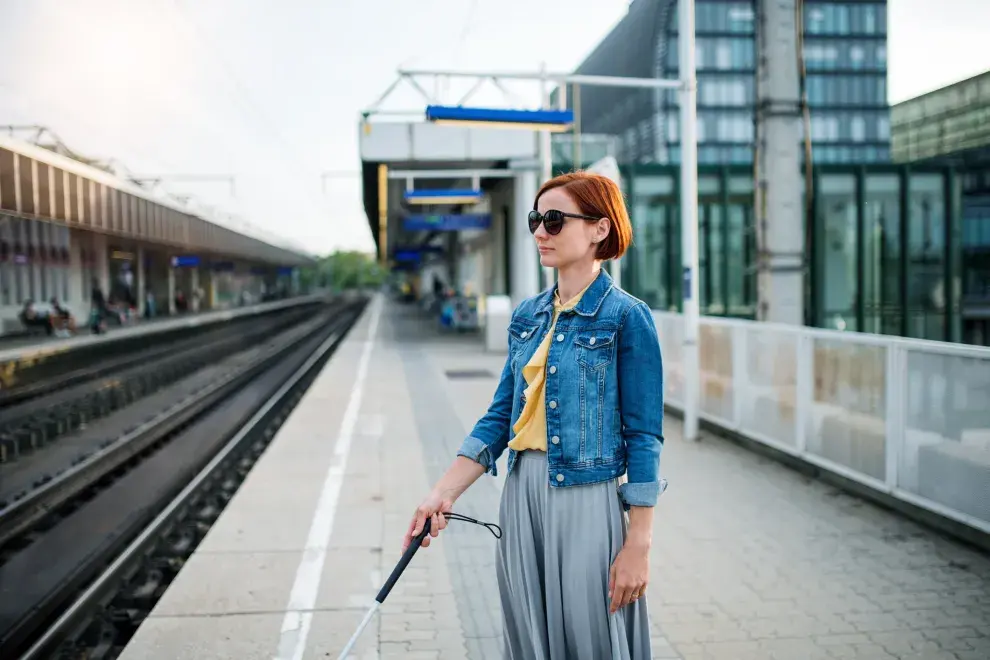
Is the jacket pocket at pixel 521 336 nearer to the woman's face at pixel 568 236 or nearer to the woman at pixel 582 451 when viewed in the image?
the woman at pixel 582 451

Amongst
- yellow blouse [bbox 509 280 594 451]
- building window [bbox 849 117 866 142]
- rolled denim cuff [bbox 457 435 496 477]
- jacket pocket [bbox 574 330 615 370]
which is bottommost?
rolled denim cuff [bbox 457 435 496 477]

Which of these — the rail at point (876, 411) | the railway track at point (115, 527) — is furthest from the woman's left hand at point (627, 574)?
the rail at point (876, 411)

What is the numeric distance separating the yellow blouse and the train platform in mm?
1886

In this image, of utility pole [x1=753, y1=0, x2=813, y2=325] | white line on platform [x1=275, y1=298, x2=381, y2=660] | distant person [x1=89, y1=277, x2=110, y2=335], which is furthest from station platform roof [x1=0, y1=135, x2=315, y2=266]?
utility pole [x1=753, y1=0, x2=813, y2=325]

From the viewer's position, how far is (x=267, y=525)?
607 centimetres

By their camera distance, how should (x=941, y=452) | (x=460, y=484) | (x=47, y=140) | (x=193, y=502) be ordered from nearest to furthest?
1. (x=460, y=484)
2. (x=941, y=452)
3. (x=193, y=502)
4. (x=47, y=140)

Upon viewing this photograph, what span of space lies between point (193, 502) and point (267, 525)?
100 inches

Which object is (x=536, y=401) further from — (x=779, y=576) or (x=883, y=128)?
(x=883, y=128)

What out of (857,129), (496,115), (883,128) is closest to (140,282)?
(496,115)

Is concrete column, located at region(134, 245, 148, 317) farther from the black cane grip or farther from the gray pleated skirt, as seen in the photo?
the gray pleated skirt

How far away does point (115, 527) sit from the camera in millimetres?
7398

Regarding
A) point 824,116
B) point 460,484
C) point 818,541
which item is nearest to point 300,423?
point 818,541

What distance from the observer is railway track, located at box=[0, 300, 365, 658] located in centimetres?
A: 503

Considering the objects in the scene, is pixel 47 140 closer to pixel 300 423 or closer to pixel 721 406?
pixel 300 423
